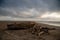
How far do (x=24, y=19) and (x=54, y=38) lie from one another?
2234 millimetres

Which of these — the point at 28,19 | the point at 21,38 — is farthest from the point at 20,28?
the point at 21,38

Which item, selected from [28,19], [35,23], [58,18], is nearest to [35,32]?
[35,23]

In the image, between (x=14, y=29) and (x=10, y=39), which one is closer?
(x=10, y=39)

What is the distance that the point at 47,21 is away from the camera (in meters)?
6.47

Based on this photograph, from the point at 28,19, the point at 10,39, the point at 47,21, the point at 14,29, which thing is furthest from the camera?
the point at 47,21

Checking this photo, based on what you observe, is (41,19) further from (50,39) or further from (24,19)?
(50,39)

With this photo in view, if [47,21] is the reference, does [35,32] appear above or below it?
below

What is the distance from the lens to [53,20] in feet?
20.1

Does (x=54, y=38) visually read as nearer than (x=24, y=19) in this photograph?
Yes

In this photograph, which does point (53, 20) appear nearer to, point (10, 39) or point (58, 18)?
point (58, 18)

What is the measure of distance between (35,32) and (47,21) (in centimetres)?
183

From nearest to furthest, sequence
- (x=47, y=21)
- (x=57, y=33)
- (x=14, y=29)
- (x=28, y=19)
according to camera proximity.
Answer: (x=57, y=33) → (x=14, y=29) → (x=28, y=19) → (x=47, y=21)

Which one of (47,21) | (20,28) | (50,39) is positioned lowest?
(50,39)

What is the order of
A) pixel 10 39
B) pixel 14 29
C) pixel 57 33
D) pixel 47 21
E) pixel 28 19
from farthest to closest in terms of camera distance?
pixel 47 21 → pixel 28 19 → pixel 14 29 → pixel 57 33 → pixel 10 39
